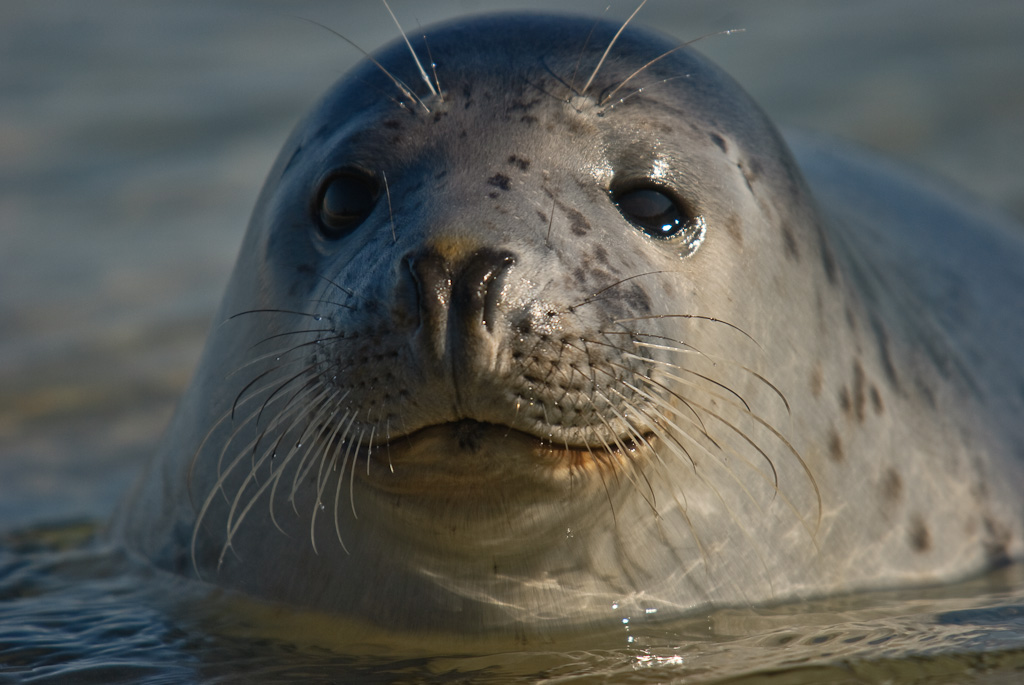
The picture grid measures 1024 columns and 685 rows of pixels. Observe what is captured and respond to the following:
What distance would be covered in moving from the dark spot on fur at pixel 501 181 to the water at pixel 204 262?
964 millimetres

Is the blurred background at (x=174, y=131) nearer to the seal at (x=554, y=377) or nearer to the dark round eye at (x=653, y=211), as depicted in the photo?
the seal at (x=554, y=377)

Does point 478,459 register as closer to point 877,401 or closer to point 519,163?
point 519,163

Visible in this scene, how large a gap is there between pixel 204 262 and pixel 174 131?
185 centimetres

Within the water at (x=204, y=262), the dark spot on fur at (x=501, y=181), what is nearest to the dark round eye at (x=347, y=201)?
the dark spot on fur at (x=501, y=181)

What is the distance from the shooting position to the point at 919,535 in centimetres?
348

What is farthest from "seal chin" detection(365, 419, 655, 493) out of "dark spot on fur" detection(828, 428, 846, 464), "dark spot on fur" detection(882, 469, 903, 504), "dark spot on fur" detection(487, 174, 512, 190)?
"dark spot on fur" detection(882, 469, 903, 504)

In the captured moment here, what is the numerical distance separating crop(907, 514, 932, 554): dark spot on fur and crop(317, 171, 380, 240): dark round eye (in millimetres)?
1539

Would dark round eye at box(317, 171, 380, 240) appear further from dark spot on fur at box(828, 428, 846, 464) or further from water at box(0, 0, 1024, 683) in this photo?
dark spot on fur at box(828, 428, 846, 464)

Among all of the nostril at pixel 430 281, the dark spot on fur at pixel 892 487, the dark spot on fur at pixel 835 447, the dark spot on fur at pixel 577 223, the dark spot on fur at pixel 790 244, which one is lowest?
the dark spot on fur at pixel 892 487

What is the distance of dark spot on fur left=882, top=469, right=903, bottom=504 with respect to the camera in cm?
343

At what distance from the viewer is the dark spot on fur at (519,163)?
2908 millimetres

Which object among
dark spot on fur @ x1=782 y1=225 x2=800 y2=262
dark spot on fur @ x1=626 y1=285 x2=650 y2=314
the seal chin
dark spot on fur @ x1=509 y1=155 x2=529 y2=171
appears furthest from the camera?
dark spot on fur @ x1=782 y1=225 x2=800 y2=262

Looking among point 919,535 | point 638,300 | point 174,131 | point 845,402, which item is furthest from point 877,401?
point 174,131

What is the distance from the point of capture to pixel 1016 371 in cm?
421
